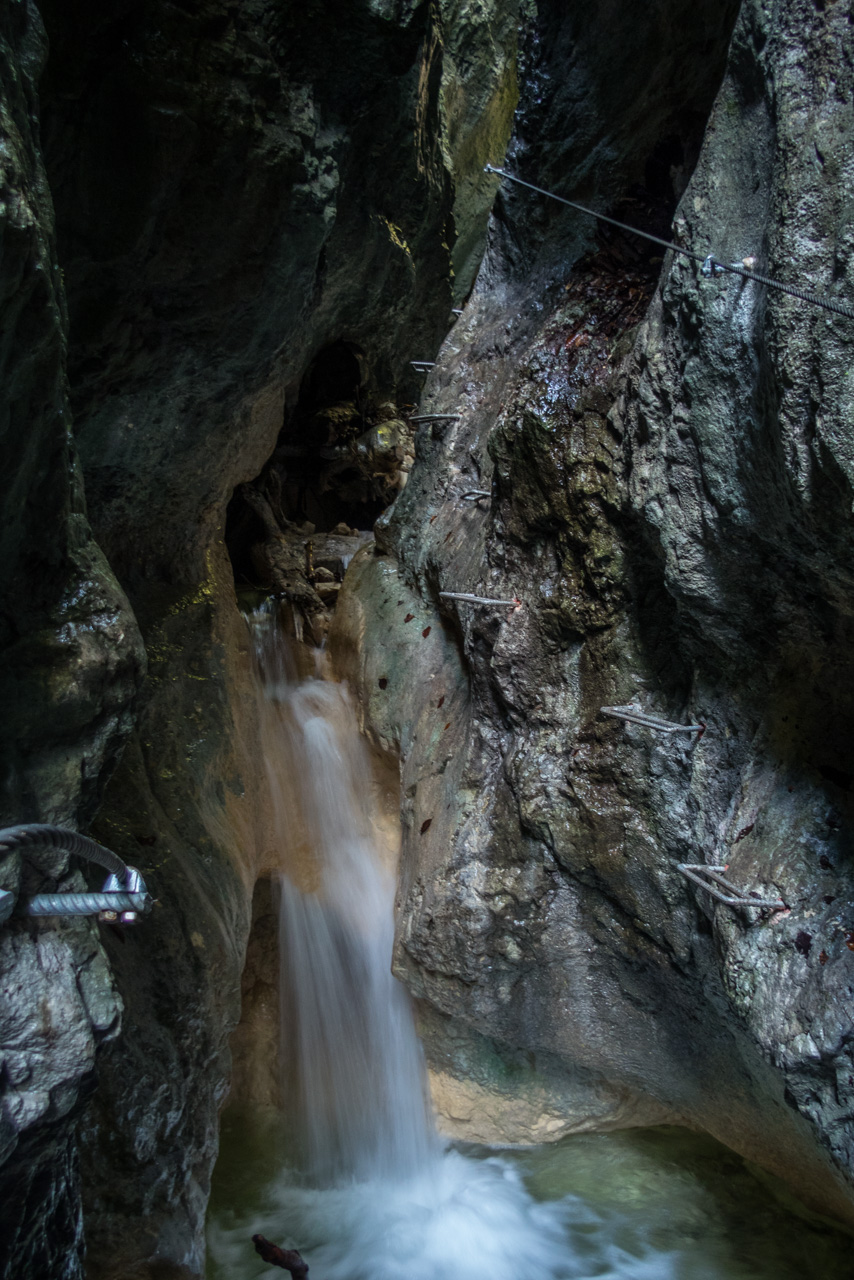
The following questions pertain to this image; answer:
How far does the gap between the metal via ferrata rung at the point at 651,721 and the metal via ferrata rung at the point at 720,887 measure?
0.55 metres

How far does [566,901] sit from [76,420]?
Answer: 353 centimetres

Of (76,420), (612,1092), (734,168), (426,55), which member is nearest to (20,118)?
(76,420)

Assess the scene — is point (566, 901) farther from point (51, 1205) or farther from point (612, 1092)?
point (51, 1205)

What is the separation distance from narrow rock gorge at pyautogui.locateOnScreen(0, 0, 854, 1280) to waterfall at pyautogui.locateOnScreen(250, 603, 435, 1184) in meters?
0.20

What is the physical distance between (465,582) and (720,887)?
2.44 meters

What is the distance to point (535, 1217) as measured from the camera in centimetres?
449

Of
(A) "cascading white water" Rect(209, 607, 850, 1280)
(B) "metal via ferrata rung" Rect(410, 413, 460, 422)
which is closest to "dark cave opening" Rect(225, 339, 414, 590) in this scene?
(B) "metal via ferrata rung" Rect(410, 413, 460, 422)

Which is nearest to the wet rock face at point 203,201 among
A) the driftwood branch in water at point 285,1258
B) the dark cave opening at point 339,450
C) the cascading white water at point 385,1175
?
the cascading white water at point 385,1175

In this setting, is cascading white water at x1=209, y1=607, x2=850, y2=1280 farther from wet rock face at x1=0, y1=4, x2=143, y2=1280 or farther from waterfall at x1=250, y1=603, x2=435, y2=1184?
wet rock face at x1=0, y1=4, x2=143, y2=1280

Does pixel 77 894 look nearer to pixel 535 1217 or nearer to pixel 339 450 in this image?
pixel 535 1217

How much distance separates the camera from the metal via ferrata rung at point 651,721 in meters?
3.25

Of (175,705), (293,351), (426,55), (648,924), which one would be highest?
(426,55)

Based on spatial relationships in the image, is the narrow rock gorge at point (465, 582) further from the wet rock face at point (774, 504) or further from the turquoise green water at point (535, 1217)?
the turquoise green water at point (535, 1217)

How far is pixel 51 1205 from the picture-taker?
248 centimetres
